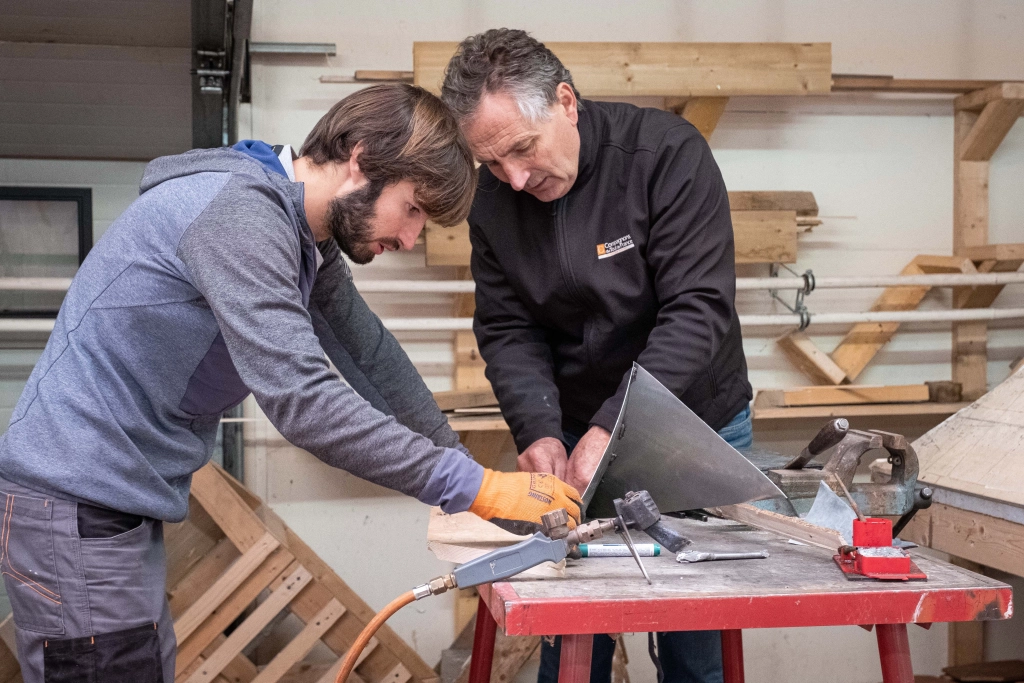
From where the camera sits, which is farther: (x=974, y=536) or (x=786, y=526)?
(x=974, y=536)

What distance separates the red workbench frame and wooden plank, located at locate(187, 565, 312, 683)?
165cm

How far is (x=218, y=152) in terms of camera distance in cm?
124

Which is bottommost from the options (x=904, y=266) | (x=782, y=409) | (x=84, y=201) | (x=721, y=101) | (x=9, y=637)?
(x=9, y=637)

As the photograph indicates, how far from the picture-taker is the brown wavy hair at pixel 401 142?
4.17 ft

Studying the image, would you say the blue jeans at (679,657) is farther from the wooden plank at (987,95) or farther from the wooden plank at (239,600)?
the wooden plank at (987,95)

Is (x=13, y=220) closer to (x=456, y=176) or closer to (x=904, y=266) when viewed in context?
(x=456, y=176)

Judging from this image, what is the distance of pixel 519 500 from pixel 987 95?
2.61m

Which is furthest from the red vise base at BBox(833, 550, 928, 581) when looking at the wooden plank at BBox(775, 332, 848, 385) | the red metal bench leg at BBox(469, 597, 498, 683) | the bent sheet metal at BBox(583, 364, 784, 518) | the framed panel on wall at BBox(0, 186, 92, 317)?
the framed panel on wall at BBox(0, 186, 92, 317)

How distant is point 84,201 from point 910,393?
2843mm

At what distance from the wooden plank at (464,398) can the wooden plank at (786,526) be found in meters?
1.34

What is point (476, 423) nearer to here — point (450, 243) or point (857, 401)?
point (450, 243)

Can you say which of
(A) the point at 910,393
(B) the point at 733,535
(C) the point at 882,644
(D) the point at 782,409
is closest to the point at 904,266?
(A) the point at 910,393

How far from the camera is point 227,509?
2541 millimetres

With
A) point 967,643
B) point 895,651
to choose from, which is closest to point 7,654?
point 895,651
